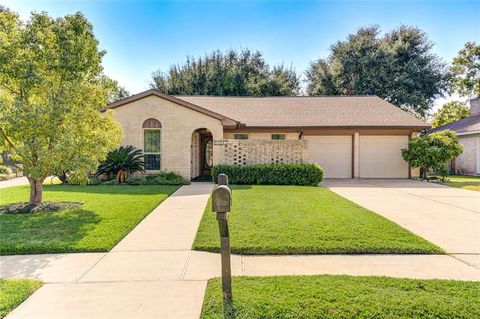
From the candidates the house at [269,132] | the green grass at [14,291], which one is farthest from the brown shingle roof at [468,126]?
the green grass at [14,291]

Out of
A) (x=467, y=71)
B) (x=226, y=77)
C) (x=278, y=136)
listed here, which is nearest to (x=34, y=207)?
(x=278, y=136)

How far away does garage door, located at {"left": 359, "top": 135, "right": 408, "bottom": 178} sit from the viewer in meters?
17.1

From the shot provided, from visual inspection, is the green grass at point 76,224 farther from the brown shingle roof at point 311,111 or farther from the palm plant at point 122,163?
the brown shingle roof at point 311,111

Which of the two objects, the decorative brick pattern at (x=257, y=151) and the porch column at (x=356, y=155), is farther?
the porch column at (x=356, y=155)

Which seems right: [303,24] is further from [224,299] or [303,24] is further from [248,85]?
[248,85]

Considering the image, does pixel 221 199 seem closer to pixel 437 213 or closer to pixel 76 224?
pixel 76 224

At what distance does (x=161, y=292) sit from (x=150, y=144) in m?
12.1

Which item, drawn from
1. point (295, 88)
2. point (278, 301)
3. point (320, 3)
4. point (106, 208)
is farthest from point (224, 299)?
point (295, 88)

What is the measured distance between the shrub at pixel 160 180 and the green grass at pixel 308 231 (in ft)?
18.7

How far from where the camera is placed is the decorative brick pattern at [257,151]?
14445mm

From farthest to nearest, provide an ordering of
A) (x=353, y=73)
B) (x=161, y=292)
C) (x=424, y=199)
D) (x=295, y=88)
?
(x=295, y=88)
(x=353, y=73)
(x=424, y=199)
(x=161, y=292)

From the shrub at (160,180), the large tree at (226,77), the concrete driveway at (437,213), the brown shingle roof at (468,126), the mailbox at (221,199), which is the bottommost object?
the concrete driveway at (437,213)

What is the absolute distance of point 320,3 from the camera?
11.3m

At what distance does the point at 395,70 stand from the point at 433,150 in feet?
58.2
